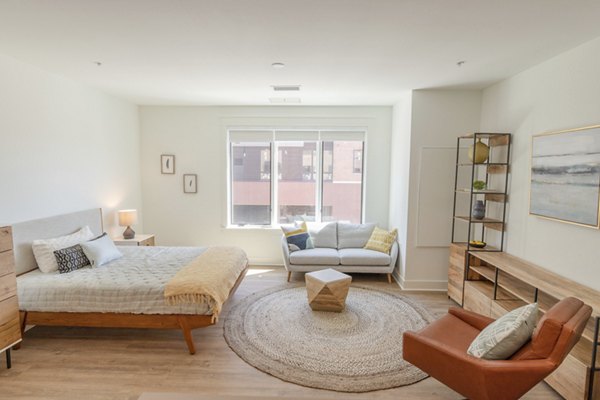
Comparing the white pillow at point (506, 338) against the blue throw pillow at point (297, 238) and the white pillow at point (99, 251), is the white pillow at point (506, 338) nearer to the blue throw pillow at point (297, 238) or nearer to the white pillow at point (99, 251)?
the blue throw pillow at point (297, 238)

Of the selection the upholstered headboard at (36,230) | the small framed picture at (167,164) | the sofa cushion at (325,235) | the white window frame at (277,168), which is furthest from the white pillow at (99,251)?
the sofa cushion at (325,235)

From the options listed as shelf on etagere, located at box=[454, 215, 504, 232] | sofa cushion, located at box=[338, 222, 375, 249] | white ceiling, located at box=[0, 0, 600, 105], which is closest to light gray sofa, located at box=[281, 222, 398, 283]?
sofa cushion, located at box=[338, 222, 375, 249]

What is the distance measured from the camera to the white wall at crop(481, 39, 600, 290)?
2535mm

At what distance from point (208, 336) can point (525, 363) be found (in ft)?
8.42

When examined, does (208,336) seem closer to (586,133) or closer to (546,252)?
(546,252)

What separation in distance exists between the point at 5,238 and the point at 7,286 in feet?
1.31

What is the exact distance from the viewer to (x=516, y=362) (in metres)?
1.78

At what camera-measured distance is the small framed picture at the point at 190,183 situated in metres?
5.31

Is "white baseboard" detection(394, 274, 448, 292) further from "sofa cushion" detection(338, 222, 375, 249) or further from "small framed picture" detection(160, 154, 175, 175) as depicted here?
"small framed picture" detection(160, 154, 175, 175)

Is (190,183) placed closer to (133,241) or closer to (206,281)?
(133,241)

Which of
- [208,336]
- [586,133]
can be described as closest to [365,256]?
[208,336]

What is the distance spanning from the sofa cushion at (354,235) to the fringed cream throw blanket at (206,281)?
1.87 meters

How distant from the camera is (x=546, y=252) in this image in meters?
2.97

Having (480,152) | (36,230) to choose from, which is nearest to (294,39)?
(480,152)
